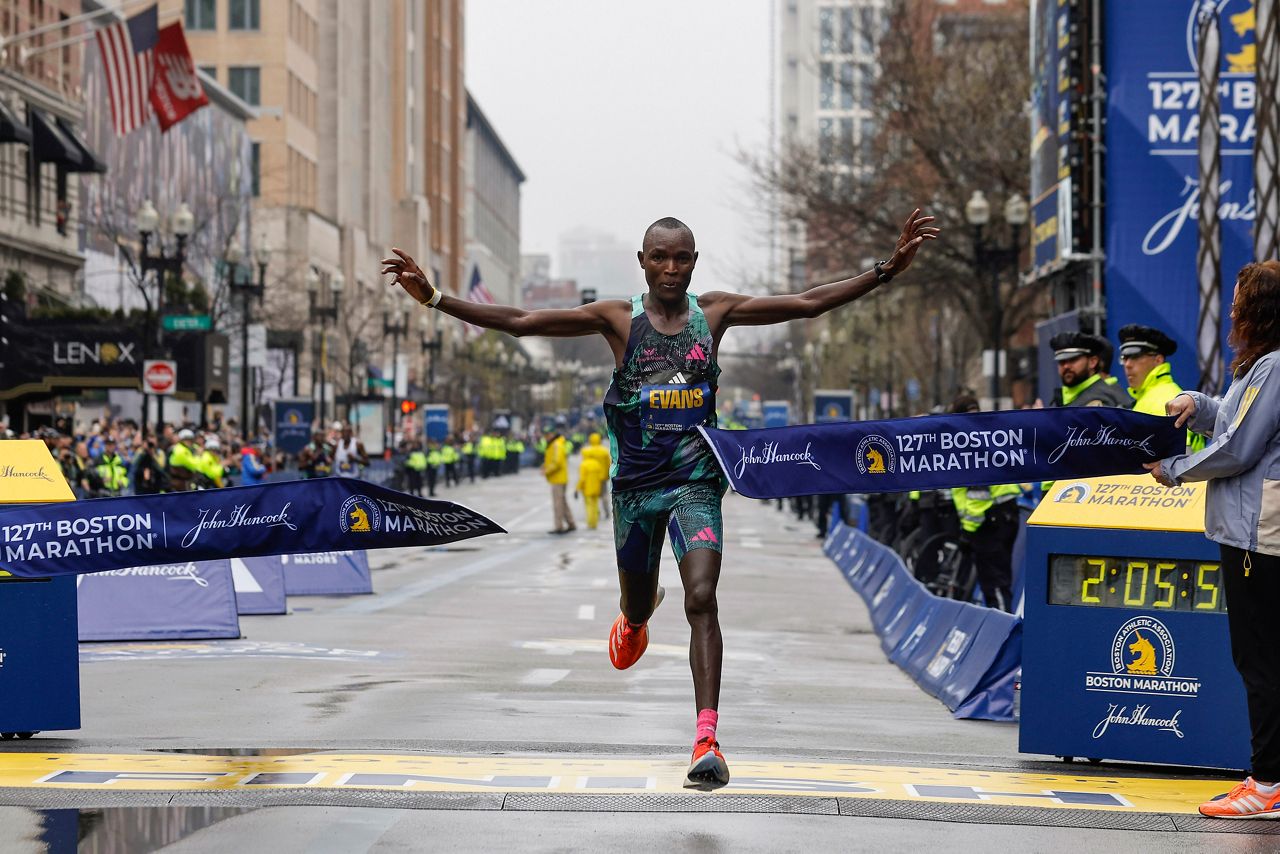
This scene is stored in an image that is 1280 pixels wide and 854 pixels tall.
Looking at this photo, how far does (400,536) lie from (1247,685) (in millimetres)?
3485

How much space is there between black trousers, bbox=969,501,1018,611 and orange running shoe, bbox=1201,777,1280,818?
7.97m

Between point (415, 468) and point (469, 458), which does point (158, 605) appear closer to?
point (415, 468)

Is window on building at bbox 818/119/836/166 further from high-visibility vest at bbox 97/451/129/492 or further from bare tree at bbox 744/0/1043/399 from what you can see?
high-visibility vest at bbox 97/451/129/492

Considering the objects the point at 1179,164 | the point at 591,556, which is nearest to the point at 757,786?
the point at 591,556

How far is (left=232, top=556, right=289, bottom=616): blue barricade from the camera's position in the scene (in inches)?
712

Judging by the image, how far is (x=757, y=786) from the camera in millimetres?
7711

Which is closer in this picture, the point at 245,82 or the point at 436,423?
the point at 436,423

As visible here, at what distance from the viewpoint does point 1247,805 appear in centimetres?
735

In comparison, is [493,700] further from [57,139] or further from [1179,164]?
[57,139]

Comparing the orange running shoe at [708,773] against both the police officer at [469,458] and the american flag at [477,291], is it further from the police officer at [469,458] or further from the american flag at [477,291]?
the american flag at [477,291]

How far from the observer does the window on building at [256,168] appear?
280ft

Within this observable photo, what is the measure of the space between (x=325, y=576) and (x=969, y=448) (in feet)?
45.1

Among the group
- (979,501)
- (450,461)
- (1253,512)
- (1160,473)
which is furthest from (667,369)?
(450,461)

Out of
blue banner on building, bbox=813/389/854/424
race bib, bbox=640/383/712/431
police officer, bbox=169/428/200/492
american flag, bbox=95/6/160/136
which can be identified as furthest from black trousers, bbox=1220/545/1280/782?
blue banner on building, bbox=813/389/854/424
